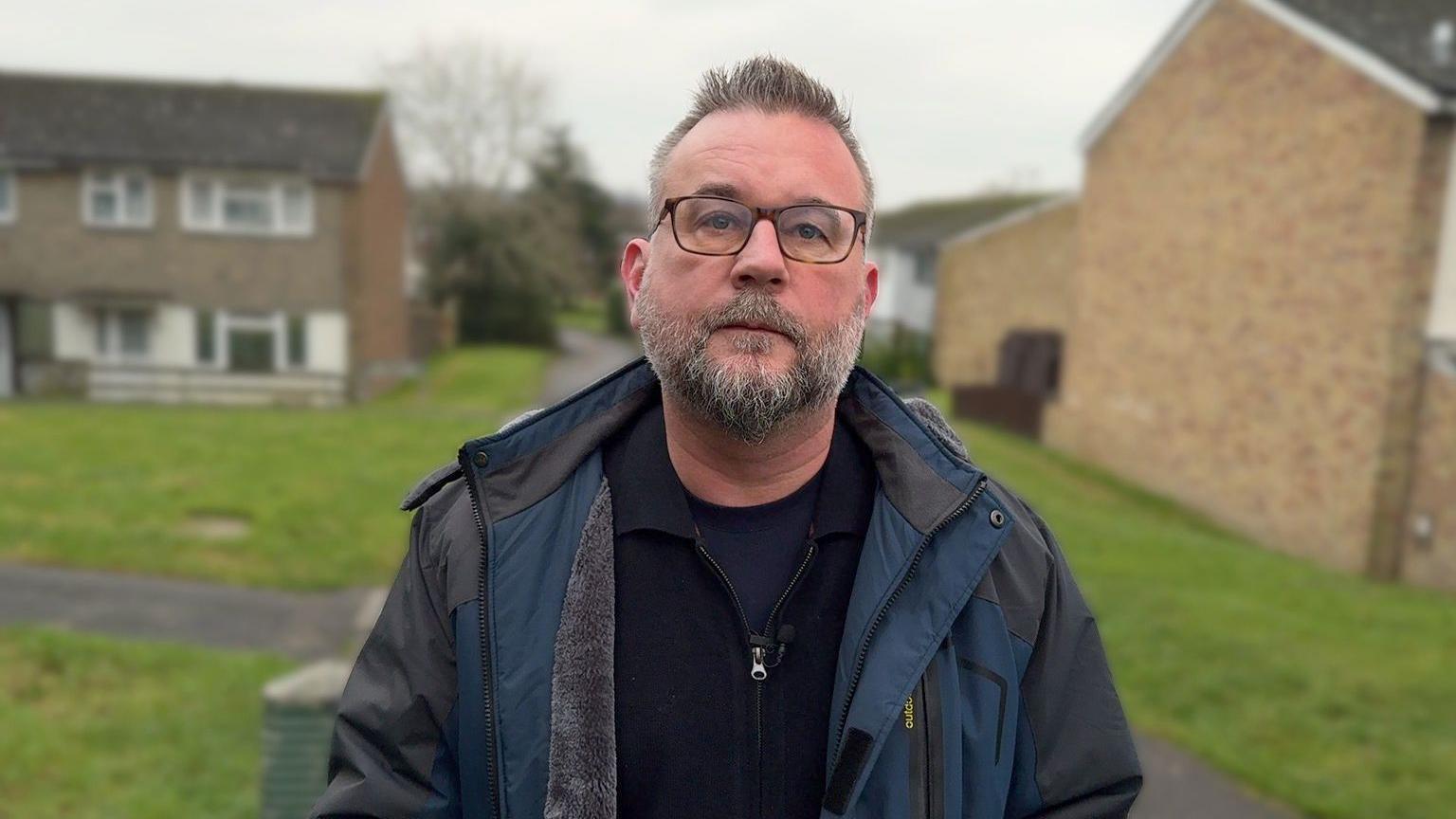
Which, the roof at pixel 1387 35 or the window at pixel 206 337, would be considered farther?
the window at pixel 206 337

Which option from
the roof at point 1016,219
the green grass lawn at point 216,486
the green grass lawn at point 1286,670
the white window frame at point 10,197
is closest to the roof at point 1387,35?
the green grass lawn at point 1286,670

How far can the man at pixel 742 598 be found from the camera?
221 centimetres

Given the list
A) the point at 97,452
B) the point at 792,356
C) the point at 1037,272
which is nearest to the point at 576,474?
the point at 792,356

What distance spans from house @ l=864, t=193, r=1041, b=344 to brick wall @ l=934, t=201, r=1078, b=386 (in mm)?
1771

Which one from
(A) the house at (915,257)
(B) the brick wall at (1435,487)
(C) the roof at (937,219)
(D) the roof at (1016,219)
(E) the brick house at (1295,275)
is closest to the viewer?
(B) the brick wall at (1435,487)

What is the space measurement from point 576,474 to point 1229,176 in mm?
18614

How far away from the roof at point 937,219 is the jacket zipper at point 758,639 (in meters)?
35.8

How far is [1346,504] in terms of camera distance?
52.6ft

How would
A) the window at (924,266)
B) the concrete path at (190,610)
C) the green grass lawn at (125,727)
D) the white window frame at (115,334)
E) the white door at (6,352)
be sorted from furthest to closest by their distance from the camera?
the window at (924,266)
the white window frame at (115,334)
the white door at (6,352)
the concrete path at (190,610)
the green grass lawn at (125,727)

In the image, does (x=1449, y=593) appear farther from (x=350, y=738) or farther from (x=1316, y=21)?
(x=350, y=738)

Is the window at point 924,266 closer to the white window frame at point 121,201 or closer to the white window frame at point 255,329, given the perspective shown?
the white window frame at point 255,329

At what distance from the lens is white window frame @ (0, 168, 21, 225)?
2773 cm

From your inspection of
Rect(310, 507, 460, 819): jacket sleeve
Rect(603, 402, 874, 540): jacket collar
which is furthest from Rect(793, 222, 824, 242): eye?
Rect(310, 507, 460, 819): jacket sleeve

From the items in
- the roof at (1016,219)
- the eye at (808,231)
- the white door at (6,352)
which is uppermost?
the roof at (1016,219)
